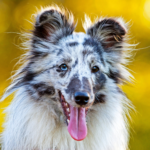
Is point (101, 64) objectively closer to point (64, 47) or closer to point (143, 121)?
point (64, 47)

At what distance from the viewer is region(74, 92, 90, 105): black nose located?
346cm

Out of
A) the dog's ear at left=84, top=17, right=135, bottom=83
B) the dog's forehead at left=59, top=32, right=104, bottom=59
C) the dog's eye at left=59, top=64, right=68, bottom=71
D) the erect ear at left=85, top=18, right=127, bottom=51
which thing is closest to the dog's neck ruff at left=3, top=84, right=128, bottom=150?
the dog's ear at left=84, top=17, right=135, bottom=83

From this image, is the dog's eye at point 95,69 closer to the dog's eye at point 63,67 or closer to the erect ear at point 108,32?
the dog's eye at point 63,67

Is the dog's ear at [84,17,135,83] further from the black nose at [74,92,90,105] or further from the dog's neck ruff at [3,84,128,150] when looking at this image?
the black nose at [74,92,90,105]

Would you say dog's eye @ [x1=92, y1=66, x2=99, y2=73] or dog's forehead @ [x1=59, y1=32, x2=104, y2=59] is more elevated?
dog's forehead @ [x1=59, y1=32, x2=104, y2=59]

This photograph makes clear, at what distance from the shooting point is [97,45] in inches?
169

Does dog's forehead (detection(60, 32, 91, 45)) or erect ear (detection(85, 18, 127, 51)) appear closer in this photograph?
dog's forehead (detection(60, 32, 91, 45))

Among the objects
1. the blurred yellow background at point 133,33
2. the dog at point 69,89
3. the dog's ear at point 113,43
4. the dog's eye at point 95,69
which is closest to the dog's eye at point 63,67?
the dog at point 69,89

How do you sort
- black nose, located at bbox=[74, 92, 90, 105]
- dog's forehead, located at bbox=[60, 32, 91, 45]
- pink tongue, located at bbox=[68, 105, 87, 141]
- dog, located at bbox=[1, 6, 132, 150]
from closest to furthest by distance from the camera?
black nose, located at bbox=[74, 92, 90, 105], pink tongue, located at bbox=[68, 105, 87, 141], dog, located at bbox=[1, 6, 132, 150], dog's forehead, located at bbox=[60, 32, 91, 45]

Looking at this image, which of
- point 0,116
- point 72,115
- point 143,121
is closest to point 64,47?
point 72,115

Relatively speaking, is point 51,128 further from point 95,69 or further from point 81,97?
point 95,69

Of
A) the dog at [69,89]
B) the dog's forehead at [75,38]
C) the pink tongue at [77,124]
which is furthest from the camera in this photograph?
the dog's forehead at [75,38]

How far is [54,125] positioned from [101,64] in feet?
3.93

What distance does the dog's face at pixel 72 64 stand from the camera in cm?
367
